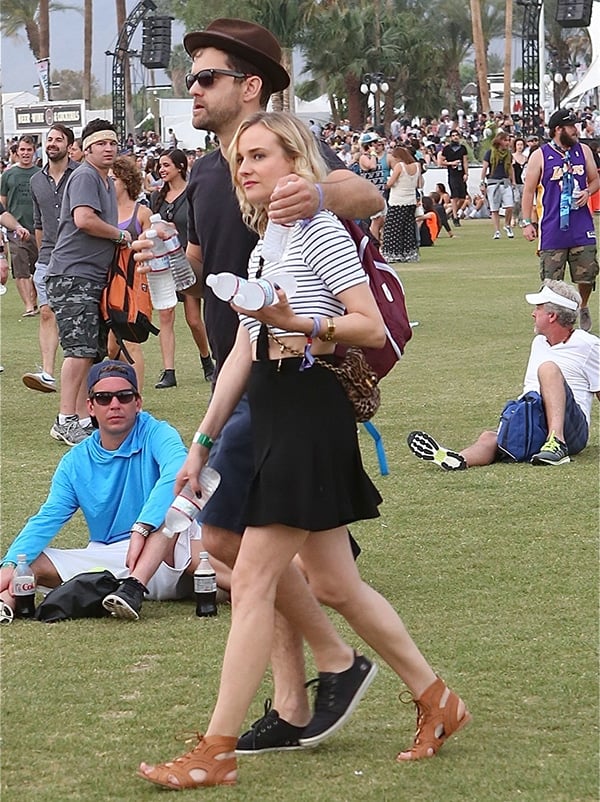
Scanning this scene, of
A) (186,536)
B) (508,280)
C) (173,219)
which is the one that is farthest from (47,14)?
(186,536)

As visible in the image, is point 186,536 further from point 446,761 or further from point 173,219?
point 173,219

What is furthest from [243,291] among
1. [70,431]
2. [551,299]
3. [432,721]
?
[70,431]

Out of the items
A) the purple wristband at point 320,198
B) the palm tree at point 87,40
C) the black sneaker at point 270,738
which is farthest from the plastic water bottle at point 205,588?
the palm tree at point 87,40

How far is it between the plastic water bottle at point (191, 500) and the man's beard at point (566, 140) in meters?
10.1

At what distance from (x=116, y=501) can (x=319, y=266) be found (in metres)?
2.57

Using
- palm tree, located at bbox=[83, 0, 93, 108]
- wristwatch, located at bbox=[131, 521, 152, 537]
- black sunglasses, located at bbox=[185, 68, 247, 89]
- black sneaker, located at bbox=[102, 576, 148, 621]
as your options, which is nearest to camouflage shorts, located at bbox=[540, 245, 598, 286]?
wristwatch, located at bbox=[131, 521, 152, 537]

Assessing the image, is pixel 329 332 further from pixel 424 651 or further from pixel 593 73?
pixel 593 73

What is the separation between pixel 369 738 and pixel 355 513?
0.75 metres

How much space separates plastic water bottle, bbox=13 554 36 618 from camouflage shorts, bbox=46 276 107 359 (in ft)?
12.2

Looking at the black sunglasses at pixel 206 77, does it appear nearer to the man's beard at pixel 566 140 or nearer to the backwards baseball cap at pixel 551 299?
the backwards baseball cap at pixel 551 299

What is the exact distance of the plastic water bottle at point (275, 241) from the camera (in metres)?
3.77

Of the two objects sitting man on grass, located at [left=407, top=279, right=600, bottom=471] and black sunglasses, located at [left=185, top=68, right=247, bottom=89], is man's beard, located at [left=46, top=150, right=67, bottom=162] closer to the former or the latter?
sitting man on grass, located at [left=407, top=279, right=600, bottom=471]

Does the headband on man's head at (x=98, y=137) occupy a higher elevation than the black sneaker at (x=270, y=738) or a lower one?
higher

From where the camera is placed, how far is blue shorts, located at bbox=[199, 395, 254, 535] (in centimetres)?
400
